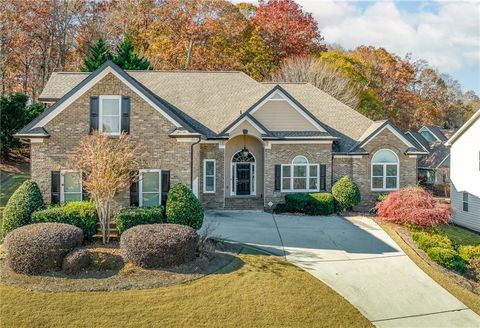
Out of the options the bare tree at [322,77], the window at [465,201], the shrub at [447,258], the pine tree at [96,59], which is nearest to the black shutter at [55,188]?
the shrub at [447,258]

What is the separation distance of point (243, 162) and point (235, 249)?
30.9ft

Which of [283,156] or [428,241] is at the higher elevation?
[283,156]

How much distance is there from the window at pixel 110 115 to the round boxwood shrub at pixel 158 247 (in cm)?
561

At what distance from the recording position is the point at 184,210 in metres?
14.4

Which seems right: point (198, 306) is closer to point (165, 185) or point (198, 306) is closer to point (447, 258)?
point (165, 185)

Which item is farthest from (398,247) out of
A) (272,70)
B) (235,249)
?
(272,70)

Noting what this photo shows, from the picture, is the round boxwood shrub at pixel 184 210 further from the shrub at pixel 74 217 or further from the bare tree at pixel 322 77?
the bare tree at pixel 322 77

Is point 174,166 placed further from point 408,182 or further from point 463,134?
point 463,134

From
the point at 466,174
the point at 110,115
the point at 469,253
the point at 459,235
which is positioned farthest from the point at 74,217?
the point at 466,174

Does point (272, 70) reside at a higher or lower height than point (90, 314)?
higher

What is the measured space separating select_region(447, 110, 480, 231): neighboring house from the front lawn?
17.2m

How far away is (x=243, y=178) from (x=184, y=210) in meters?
8.57

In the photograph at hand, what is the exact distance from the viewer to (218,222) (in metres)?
17.4

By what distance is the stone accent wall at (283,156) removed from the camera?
21.2m
